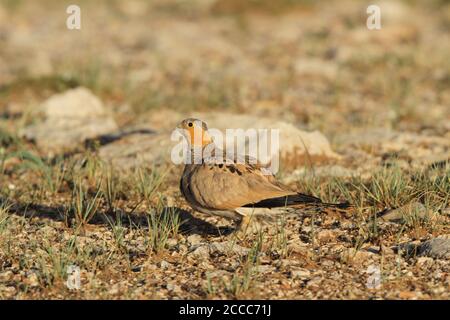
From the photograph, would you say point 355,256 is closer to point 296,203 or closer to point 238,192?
point 296,203

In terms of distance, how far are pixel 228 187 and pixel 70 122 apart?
4.21m

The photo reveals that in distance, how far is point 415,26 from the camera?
14.9 meters

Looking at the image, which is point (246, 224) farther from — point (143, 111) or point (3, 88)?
point (3, 88)

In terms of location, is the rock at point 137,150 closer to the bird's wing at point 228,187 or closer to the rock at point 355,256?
the bird's wing at point 228,187

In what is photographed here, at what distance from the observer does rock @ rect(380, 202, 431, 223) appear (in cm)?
541

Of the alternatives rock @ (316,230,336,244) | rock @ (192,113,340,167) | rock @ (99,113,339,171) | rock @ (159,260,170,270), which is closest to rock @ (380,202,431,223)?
rock @ (316,230,336,244)

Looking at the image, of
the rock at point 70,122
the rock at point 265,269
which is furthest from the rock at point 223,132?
the rock at point 265,269

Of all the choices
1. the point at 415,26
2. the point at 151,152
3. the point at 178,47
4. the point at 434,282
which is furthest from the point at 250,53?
the point at 434,282

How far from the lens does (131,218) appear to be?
593 cm

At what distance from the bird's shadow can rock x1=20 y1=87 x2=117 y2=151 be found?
6.74ft

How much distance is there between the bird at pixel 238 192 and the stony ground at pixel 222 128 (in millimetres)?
241

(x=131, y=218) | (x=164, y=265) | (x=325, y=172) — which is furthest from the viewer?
(x=325, y=172)

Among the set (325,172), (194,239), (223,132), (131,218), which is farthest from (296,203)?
(223,132)
